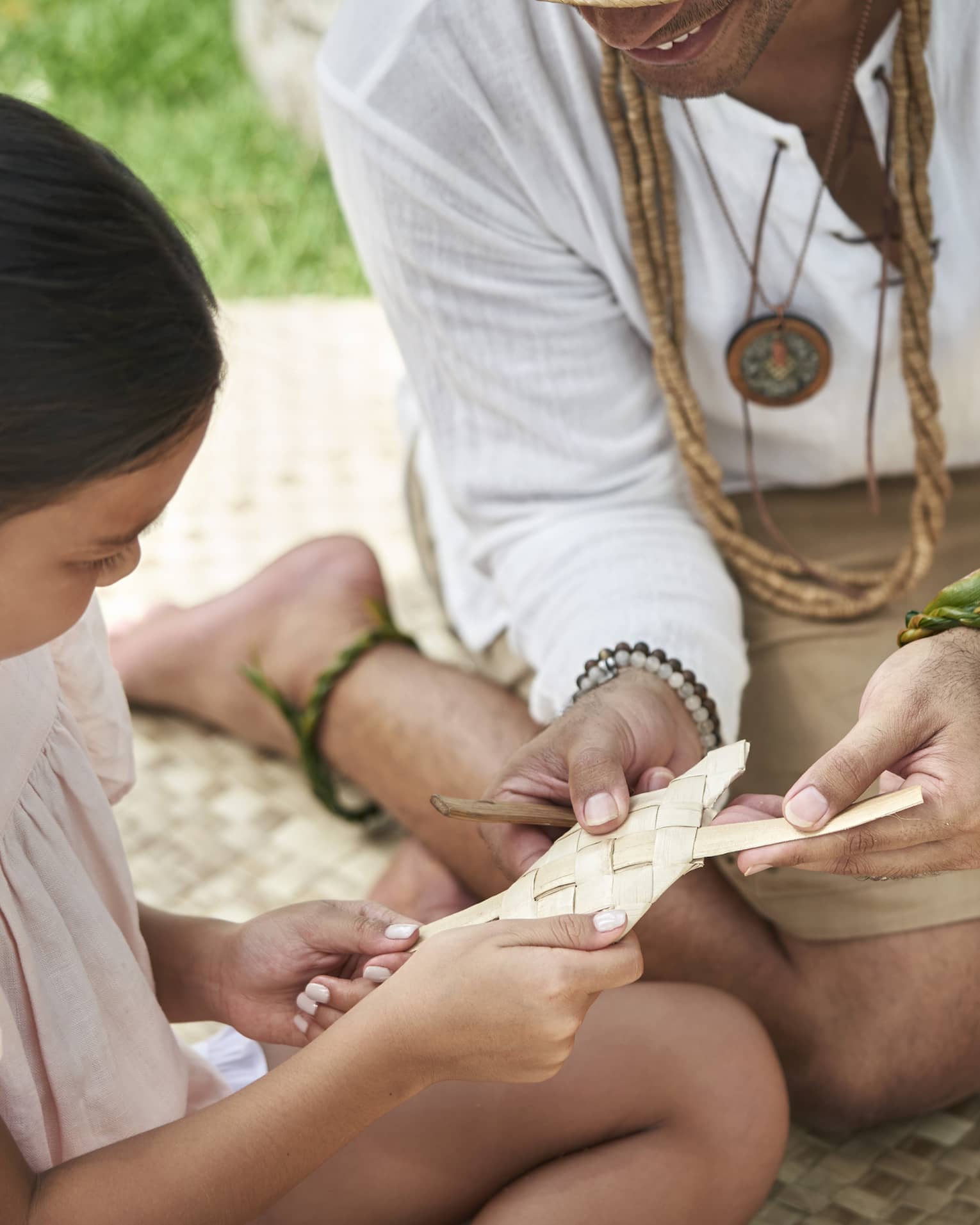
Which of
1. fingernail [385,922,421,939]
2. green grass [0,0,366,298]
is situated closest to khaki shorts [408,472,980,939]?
fingernail [385,922,421,939]

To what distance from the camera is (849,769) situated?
74 cm

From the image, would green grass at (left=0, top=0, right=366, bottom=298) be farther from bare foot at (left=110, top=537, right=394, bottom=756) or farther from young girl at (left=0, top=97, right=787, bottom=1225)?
young girl at (left=0, top=97, right=787, bottom=1225)

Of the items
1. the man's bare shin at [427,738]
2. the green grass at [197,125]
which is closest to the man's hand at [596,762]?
the man's bare shin at [427,738]

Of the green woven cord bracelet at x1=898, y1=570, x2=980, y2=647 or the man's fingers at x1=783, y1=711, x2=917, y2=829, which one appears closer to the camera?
the man's fingers at x1=783, y1=711, x2=917, y2=829

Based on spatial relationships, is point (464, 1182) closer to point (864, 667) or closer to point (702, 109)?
point (864, 667)

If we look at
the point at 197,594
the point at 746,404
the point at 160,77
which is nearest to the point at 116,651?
the point at 197,594

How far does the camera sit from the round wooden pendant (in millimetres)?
1144

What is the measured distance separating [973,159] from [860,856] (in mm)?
612

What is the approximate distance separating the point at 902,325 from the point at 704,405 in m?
0.18

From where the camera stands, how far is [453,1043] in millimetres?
752

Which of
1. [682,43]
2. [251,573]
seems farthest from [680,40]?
[251,573]

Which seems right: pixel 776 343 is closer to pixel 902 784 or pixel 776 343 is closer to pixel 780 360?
pixel 780 360

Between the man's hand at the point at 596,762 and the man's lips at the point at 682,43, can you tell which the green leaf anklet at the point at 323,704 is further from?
the man's lips at the point at 682,43

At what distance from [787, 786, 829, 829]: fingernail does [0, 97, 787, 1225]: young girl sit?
11 centimetres
